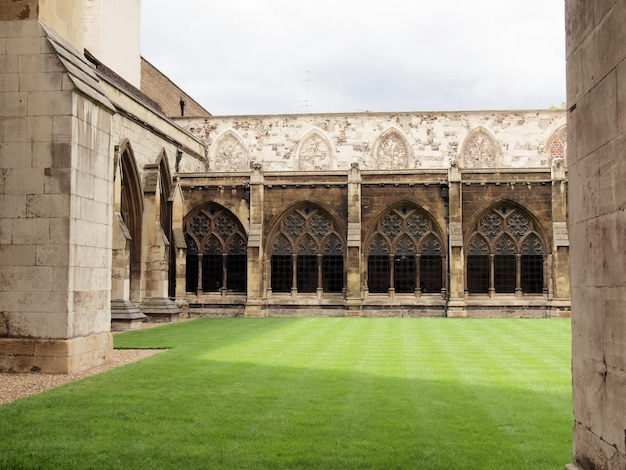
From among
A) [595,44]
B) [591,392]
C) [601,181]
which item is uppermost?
[595,44]

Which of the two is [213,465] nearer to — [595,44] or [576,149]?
[576,149]

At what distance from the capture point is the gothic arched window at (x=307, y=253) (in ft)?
85.8

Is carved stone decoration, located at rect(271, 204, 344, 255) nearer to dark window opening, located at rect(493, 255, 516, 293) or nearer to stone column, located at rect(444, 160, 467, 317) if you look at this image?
stone column, located at rect(444, 160, 467, 317)

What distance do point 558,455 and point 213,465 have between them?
2.91 metres

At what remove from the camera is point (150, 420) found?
24.5 ft

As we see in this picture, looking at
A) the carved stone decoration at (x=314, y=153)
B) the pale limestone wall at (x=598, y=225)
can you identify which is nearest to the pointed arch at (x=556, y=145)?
the carved stone decoration at (x=314, y=153)

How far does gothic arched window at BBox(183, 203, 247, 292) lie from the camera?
2653 centimetres

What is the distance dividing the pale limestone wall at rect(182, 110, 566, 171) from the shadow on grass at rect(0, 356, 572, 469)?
2517cm

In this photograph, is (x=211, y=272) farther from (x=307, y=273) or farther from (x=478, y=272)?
(x=478, y=272)

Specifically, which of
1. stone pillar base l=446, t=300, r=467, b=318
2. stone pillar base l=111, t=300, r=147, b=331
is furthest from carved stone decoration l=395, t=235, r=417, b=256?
stone pillar base l=111, t=300, r=147, b=331

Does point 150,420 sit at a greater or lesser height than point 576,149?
lesser

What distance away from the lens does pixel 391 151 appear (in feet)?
114

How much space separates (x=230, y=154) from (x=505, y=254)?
1543 centimetres

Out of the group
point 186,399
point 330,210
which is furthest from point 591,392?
point 330,210
